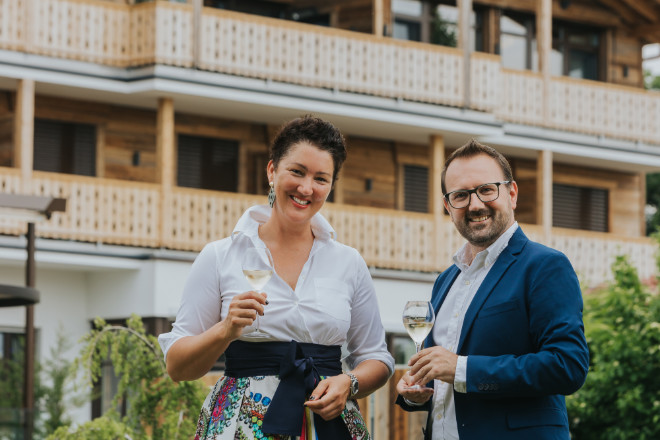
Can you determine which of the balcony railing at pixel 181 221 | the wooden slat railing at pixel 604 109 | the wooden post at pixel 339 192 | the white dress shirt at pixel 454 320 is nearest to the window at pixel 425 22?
the wooden slat railing at pixel 604 109

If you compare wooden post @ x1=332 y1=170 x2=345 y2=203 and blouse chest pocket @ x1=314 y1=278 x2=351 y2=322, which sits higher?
wooden post @ x1=332 y1=170 x2=345 y2=203

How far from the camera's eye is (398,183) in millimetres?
24703

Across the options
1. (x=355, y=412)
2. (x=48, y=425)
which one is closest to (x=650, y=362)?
(x=48, y=425)

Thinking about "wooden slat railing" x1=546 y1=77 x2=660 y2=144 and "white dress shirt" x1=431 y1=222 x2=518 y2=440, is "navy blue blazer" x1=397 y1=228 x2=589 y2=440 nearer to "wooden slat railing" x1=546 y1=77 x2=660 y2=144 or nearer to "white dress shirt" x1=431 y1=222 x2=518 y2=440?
"white dress shirt" x1=431 y1=222 x2=518 y2=440

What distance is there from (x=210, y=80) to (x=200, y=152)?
2.34 meters

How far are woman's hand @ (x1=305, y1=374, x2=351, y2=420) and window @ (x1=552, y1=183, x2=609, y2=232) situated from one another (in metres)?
22.2

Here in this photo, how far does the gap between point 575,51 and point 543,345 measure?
23.6 meters

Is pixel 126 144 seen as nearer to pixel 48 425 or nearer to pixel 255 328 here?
pixel 48 425

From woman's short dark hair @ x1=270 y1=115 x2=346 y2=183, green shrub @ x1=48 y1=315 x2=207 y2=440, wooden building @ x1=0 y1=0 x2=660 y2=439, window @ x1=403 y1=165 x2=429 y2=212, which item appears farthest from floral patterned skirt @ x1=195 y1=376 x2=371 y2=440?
window @ x1=403 y1=165 x2=429 y2=212

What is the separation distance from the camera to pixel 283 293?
484 centimetres

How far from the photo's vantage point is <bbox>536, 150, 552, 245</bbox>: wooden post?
23.9 metres

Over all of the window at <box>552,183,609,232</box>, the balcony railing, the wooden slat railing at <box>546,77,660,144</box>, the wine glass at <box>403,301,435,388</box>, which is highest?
the wooden slat railing at <box>546,77,660,144</box>

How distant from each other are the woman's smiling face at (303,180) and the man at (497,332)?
18.8 inches

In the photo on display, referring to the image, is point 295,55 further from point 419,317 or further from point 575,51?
point 419,317
